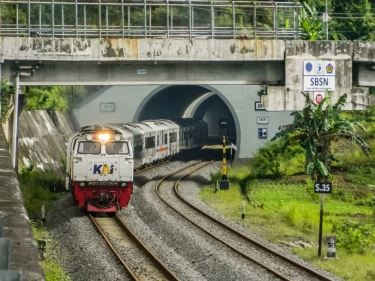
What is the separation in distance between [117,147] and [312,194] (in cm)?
1046

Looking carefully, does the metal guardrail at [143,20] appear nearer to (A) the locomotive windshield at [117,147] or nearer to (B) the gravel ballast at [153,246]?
(B) the gravel ballast at [153,246]

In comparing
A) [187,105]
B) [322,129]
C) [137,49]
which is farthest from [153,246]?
[187,105]

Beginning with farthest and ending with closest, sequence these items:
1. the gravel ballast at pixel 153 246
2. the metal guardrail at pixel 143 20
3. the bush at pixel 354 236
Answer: the metal guardrail at pixel 143 20 < the bush at pixel 354 236 < the gravel ballast at pixel 153 246

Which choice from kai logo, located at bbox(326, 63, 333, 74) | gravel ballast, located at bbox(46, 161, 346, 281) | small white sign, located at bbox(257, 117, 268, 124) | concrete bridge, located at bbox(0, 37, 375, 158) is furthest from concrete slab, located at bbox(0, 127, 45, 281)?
small white sign, located at bbox(257, 117, 268, 124)

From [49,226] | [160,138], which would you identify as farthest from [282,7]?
[49,226]

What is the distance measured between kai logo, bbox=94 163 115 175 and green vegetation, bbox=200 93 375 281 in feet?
15.1

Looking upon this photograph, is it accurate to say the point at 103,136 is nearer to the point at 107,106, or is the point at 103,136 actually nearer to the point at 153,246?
the point at 153,246

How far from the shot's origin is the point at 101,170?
23.4 m

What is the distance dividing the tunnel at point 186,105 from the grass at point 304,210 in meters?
13.3

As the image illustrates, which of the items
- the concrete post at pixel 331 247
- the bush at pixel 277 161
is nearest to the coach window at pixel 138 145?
the bush at pixel 277 161

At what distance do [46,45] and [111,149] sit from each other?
7.09 meters

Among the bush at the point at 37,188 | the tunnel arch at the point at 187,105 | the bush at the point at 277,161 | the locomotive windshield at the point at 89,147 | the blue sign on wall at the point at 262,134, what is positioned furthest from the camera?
the tunnel arch at the point at 187,105

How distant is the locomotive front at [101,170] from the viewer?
A: 2336 cm

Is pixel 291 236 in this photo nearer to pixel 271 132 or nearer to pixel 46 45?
pixel 46 45
